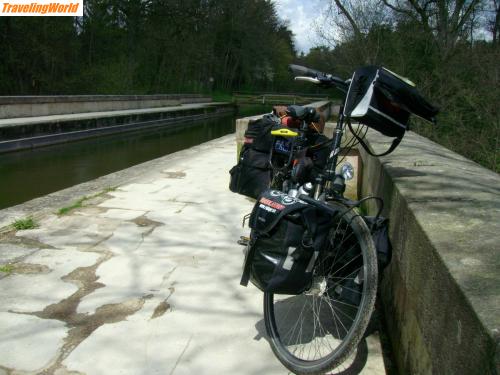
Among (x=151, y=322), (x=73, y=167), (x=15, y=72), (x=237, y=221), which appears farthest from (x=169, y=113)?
(x=151, y=322)

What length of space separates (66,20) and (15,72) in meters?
3.37

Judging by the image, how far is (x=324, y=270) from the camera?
2350 mm

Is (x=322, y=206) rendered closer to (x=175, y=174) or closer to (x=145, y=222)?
(x=145, y=222)

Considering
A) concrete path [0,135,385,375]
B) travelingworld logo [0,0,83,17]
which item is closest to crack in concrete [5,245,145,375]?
concrete path [0,135,385,375]

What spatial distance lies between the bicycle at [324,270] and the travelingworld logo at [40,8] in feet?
65.9

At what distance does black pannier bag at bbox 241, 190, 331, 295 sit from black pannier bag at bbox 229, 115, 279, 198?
4.44 ft

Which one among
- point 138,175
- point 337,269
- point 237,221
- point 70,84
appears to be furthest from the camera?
point 70,84

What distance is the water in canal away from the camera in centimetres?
902

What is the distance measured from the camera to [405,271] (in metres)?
2.34

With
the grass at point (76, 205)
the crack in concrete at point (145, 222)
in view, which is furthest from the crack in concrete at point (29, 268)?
the grass at point (76, 205)

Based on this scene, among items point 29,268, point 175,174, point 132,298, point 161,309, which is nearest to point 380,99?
point 161,309

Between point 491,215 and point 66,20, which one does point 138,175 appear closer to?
point 491,215

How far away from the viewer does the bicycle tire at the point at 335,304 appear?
203 centimetres

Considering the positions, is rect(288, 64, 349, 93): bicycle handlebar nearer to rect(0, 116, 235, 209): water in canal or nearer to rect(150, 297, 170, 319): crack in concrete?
rect(150, 297, 170, 319): crack in concrete
